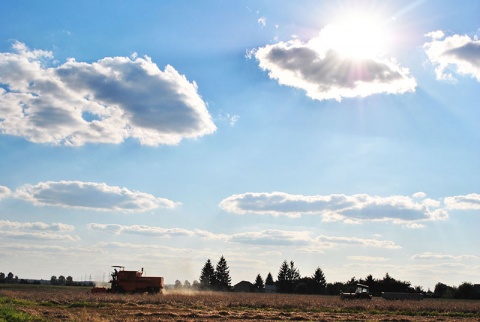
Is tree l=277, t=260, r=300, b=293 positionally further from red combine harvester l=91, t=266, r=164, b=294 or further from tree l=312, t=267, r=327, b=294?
red combine harvester l=91, t=266, r=164, b=294

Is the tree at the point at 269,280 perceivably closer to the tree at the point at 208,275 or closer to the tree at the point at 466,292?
the tree at the point at 208,275

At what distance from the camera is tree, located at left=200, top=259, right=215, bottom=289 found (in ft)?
443

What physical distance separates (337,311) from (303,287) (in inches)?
3708

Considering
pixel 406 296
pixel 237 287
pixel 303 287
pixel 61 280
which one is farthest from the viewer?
pixel 61 280

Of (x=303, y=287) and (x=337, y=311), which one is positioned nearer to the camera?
(x=337, y=311)

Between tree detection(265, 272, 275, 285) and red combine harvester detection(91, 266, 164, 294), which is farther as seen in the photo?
tree detection(265, 272, 275, 285)

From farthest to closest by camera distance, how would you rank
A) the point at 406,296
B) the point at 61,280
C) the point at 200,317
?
the point at 61,280 < the point at 406,296 < the point at 200,317

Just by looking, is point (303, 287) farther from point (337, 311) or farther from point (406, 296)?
point (337, 311)

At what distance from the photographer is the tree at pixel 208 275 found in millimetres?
135087

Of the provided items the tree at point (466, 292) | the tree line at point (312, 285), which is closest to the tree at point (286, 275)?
the tree line at point (312, 285)

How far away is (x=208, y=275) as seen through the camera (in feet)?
449

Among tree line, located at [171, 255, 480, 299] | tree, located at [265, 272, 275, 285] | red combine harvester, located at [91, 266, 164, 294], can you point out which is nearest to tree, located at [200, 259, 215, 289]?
tree line, located at [171, 255, 480, 299]

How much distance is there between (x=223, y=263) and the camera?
456ft

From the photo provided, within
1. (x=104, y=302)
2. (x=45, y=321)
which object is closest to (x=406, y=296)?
(x=104, y=302)
